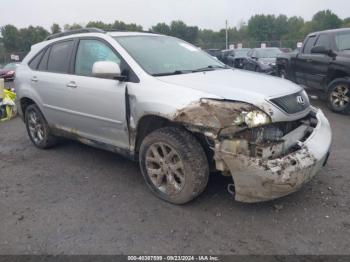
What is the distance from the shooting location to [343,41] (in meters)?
7.75

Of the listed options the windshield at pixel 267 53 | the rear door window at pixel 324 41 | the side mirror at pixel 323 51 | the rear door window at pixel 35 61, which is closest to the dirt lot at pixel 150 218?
the rear door window at pixel 35 61

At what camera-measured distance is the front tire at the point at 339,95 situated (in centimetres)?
741

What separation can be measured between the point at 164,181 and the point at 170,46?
1.83 meters

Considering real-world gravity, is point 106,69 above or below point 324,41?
below

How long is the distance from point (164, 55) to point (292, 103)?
164 cm

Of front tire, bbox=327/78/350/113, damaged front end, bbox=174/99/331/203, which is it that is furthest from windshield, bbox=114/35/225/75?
front tire, bbox=327/78/350/113

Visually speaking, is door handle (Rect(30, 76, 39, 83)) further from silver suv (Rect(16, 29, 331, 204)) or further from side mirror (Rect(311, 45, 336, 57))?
side mirror (Rect(311, 45, 336, 57))

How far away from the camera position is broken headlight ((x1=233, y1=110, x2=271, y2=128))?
3.07 m

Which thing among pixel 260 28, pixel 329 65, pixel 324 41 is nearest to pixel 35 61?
pixel 329 65

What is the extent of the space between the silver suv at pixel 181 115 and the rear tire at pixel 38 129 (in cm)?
40

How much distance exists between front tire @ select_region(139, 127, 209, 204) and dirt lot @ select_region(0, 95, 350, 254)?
0.16 meters

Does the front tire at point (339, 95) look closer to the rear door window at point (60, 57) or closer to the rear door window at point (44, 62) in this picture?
the rear door window at point (60, 57)

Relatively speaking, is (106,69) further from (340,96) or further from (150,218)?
(340,96)

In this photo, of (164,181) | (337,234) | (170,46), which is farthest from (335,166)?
(170,46)
